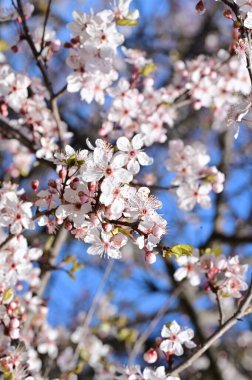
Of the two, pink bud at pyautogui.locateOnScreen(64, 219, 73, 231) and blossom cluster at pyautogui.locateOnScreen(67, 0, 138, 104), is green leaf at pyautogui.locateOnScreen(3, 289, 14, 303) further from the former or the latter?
blossom cluster at pyautogui.locateOnScreen(67, 0, 138, 104)

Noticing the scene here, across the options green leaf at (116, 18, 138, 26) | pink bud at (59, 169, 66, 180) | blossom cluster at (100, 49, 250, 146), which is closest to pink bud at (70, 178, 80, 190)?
pink bud at (59, 169, 66, 180)

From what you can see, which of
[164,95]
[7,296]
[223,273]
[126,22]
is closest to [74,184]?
[7,296]

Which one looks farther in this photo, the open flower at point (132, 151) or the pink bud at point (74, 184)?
the open flower at point (132, 151)

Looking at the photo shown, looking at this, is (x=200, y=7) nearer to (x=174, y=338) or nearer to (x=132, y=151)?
(x=132, y=151)

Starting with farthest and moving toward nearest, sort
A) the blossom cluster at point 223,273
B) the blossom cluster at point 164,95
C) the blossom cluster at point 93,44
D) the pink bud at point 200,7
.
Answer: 1. the blossom cluster at point 164,95
2. the blossom cluster at point 93,44
3. the blossom cluster at point 223,273
4. the pink bud at point 200,7

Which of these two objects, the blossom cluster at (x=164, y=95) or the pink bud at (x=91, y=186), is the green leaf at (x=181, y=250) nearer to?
the pink bud at (x=91, y=186)

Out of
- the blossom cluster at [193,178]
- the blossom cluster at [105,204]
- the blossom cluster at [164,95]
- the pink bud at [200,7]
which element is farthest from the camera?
the blossom cluster at [164,95]

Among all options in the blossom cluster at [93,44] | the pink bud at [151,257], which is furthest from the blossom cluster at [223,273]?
the blossom cluster at [93,44]

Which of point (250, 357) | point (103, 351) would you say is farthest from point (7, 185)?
point (250, 357)
